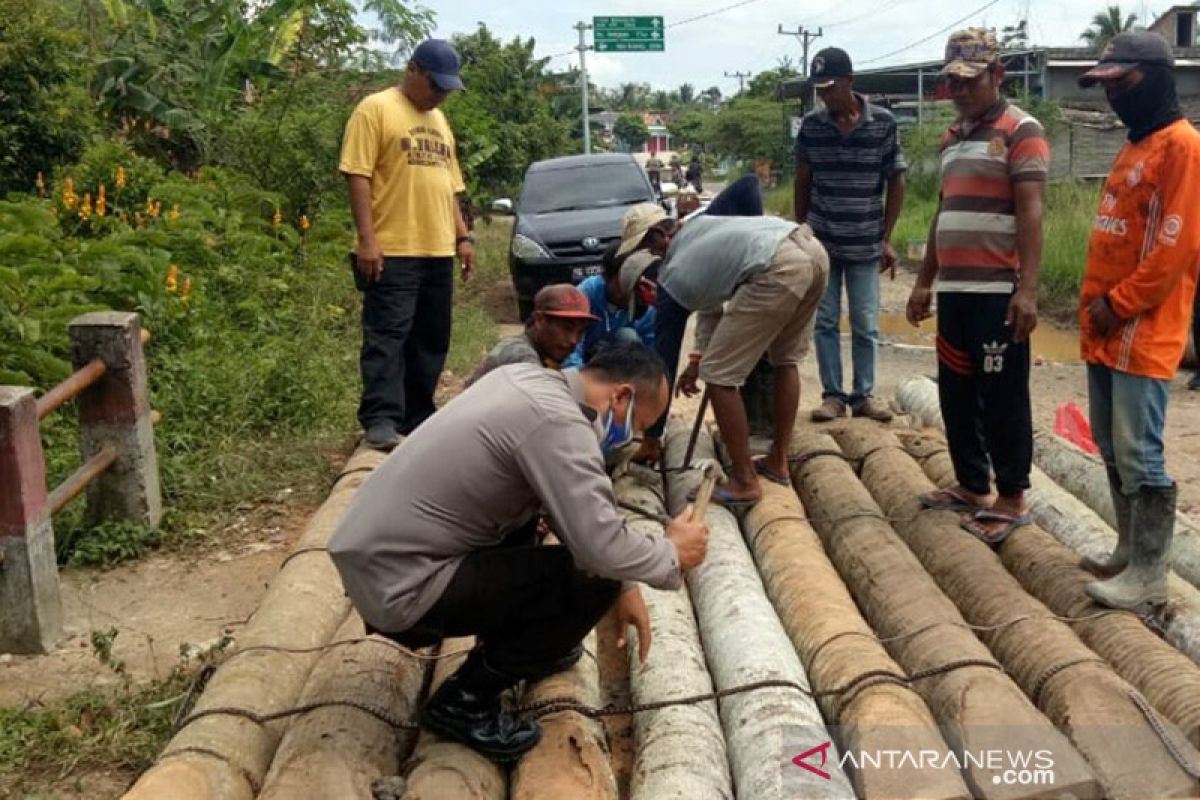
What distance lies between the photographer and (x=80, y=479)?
4668 millimetres

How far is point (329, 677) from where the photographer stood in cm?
339

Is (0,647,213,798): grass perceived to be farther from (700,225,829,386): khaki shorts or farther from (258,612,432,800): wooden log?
(700,225,829,386): khaki shorts

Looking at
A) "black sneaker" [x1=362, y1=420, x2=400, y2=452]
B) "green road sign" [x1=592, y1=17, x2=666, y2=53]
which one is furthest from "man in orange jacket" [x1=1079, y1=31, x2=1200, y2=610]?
"green road sign" [x1=592, y1=17, x2=666, y2=53]

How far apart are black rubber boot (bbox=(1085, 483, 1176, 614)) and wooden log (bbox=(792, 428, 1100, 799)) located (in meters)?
0.49

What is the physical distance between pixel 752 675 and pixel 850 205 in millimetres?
3434

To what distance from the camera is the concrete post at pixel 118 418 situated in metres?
4.88

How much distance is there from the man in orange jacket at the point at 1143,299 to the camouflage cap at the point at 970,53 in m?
0.59

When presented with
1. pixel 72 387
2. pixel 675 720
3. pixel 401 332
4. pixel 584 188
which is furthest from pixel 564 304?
pixel 584 188

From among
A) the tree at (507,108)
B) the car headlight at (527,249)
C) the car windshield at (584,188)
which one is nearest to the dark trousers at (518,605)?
the car headlight at (527,249)

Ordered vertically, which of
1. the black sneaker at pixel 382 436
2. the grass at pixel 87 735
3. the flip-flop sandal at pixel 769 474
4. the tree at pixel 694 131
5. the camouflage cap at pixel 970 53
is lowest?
the grass at pixel 87 735

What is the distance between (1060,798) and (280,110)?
11.6m

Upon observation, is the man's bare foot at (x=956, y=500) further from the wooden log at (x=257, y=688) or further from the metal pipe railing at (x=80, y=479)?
the metal pipe railing at (x=80, y=479)

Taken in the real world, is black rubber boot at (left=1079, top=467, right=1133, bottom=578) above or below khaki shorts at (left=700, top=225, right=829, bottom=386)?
below

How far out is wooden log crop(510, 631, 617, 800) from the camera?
2932mm
